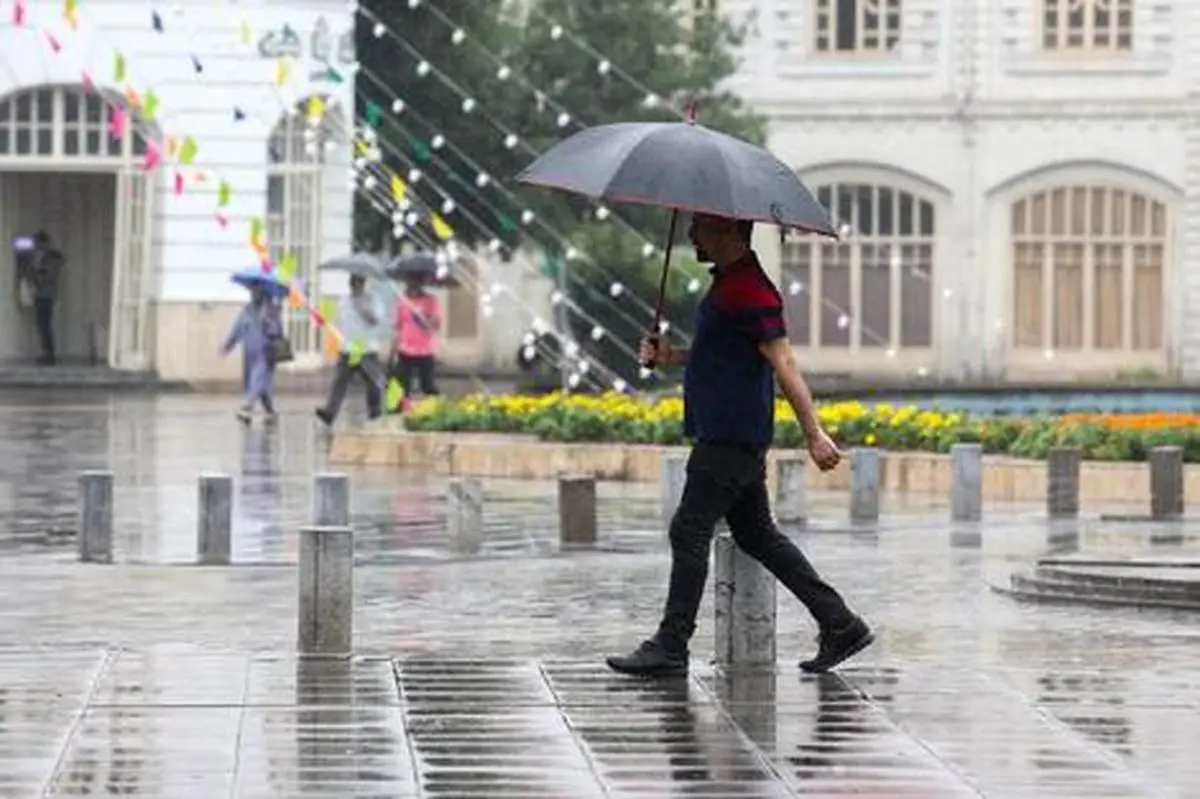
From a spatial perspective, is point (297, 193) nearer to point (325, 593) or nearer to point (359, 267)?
point (359, 267)

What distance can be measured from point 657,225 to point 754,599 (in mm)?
34362

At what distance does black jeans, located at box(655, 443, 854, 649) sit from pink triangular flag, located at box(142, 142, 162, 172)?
32.6 metres

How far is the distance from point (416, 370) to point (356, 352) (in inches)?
123

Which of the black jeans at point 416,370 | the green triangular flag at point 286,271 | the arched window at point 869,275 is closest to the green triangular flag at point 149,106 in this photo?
the green triangular flag at point 286,271

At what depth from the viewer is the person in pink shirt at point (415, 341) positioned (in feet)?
136

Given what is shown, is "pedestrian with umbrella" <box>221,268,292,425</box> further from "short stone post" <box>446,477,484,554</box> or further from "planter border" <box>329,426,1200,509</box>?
"short stone post" <box>446,477,484,554</box>

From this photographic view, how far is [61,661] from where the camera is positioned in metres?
16.4

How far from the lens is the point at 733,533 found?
16.2 meters

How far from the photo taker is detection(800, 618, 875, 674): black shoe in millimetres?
16141

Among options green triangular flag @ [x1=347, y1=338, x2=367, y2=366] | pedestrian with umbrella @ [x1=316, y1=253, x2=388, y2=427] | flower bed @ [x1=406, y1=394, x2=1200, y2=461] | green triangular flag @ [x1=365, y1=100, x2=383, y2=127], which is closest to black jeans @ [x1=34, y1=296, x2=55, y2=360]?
green triangular flag @ [x1=365, y1=100, x2=383, y2=127]

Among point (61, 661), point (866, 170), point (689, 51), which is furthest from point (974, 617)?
point (866, 170)

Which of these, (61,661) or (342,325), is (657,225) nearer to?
(342,325)

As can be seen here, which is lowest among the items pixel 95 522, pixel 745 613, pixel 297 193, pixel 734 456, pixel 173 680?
pixel 173 680

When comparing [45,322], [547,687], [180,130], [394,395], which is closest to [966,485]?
[394,395]
